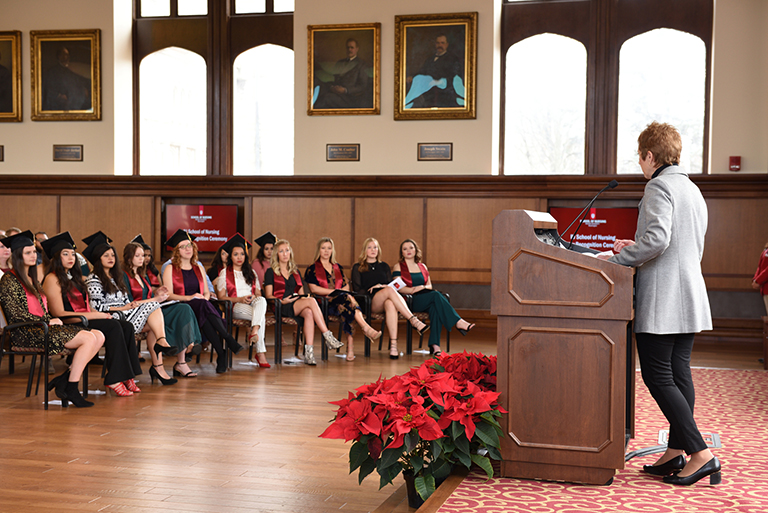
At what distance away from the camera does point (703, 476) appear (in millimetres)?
2807

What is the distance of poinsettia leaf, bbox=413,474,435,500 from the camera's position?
2.68 metres

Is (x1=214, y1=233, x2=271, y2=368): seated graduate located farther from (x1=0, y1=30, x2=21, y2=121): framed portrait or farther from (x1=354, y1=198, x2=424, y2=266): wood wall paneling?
(x1=0, y1=30, x2=21, y2=121): framed portrait

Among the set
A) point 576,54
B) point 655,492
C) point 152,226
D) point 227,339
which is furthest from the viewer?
point 152,226

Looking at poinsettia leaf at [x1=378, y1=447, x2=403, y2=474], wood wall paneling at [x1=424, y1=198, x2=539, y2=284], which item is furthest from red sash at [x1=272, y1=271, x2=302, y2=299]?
poinsettia leaf at [x1=378, y1=447, x2=403, y2=474]

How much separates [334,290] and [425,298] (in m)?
0.98

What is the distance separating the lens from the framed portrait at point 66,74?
33.3 feet

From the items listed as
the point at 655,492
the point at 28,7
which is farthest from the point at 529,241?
the point at 28,7

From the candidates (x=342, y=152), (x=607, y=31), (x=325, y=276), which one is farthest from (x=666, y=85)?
(x=325, y=276)

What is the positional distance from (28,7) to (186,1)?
7.45 feet

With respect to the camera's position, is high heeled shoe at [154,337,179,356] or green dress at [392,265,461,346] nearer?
high heeled shoe at [154,337,179,356]

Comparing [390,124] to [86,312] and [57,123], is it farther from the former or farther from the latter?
[86,312]

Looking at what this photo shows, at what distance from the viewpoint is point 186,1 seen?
10.5 m

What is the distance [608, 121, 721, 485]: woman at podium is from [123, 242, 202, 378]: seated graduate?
13.6 ft

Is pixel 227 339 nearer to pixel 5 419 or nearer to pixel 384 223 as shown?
pixel 5 419
